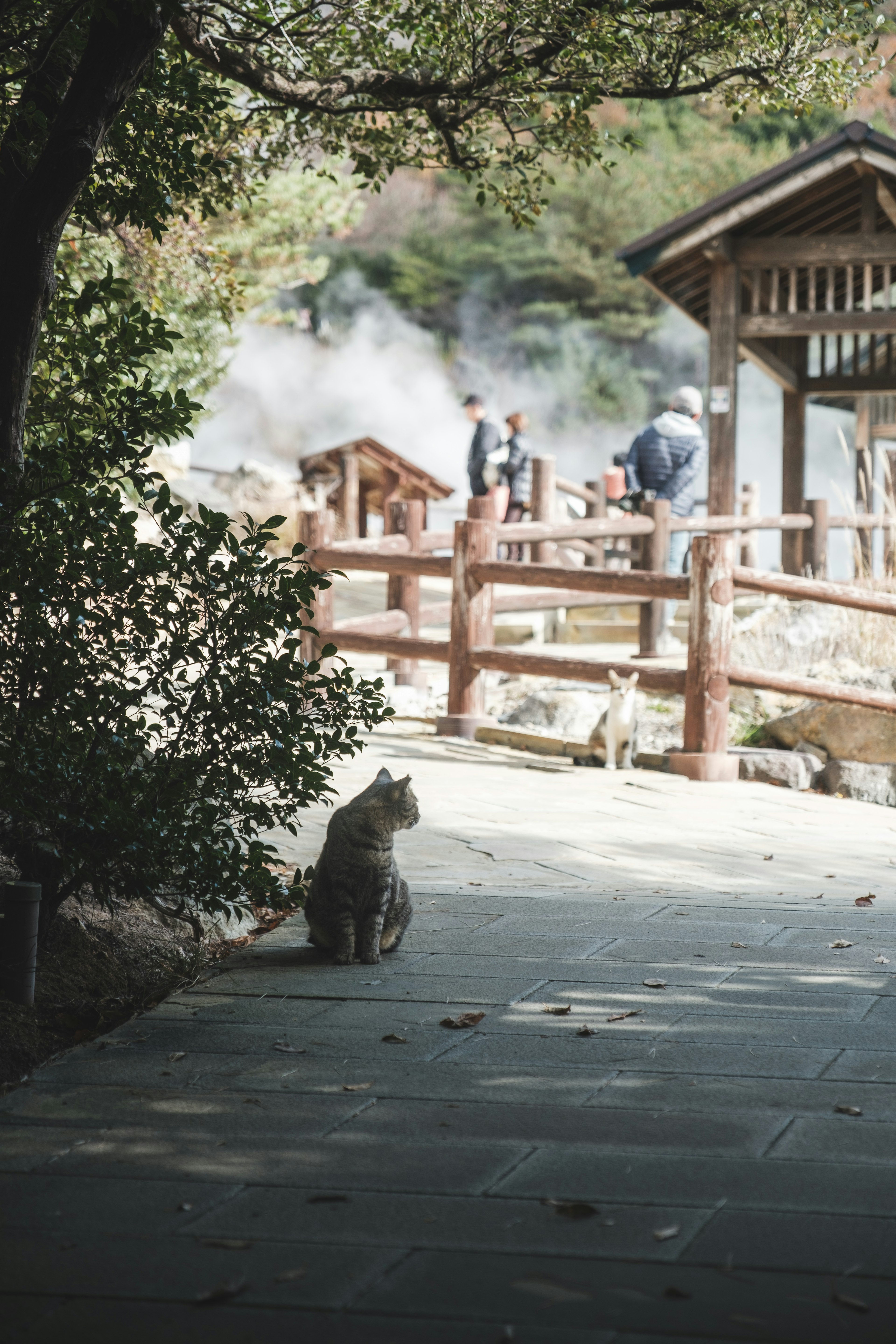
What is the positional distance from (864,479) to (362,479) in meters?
10.8

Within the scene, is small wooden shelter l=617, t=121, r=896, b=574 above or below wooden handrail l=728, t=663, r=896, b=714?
above

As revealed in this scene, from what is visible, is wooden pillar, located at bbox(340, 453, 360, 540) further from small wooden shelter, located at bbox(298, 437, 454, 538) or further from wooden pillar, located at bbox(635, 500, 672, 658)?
wooden pillar, located at bbox(635, 500, 672, 658)

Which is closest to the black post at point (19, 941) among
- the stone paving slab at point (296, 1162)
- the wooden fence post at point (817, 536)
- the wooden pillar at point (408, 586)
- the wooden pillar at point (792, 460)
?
the stone paving slab at point (296, 1162)

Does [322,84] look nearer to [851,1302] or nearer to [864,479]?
[851,1302]

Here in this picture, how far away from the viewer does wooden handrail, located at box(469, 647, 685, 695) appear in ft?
24.7

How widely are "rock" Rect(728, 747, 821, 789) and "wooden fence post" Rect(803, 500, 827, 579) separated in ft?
18.2

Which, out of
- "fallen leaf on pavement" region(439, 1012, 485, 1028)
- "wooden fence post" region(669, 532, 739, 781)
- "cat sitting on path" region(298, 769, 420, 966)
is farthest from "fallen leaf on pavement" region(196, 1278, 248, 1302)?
"wooden fence post" region(669, 532, 739, 781)

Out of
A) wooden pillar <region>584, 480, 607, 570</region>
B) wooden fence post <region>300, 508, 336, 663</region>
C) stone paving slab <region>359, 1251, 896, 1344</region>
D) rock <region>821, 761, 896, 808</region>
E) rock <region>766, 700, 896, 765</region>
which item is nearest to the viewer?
stone paving slab <region>359, 1251, 896, 1344</region>

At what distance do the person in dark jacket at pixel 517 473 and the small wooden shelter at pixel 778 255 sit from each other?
1.97 m

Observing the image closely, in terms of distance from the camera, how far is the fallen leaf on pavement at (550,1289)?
178 cm

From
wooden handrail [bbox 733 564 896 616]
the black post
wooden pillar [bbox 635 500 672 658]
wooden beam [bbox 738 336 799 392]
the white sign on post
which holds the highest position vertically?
wooden beam [bbox 738 336 799 392]

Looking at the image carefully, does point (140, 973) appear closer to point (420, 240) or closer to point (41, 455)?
point (41, 455)

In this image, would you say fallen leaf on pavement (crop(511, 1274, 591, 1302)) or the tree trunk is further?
the tree trunk

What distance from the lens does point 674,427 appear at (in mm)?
11805
